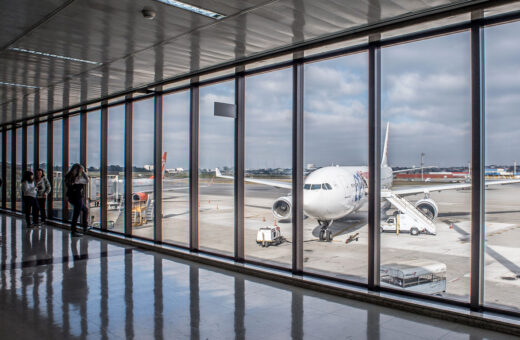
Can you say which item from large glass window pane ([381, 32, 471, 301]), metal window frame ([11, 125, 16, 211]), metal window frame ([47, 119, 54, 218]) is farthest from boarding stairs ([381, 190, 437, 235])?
metal window frame ([11, 125, 16, 211])

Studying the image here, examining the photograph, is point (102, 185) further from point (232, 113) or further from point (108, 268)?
point (232, 113)

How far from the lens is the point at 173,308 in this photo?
3.52 metres

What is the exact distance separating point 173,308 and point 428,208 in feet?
28.1

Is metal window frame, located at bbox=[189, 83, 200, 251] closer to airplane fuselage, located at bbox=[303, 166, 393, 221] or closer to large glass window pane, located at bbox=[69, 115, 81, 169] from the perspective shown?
airplane fuselage, located at bbox=[303, 166, 393, 221]

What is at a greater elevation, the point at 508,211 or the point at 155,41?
the point at 155,41

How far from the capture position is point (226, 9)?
328 centimetres

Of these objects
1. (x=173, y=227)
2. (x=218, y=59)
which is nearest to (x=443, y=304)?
(x=218, y=59)

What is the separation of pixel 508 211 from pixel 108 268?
63.6ft

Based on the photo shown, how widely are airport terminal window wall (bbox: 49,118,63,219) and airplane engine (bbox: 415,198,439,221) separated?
936 cm

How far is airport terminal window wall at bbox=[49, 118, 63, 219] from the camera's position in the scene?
9515 mm

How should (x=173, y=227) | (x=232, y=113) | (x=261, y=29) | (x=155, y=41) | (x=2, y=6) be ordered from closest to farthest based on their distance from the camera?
(x=2, y=6) < (x=261, y=29) < (x=155, y=41) < (x=232, y=113) < (x=173, y=227)

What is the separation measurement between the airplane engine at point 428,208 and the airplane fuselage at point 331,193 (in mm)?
1555

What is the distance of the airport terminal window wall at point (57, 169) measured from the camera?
9.51 m

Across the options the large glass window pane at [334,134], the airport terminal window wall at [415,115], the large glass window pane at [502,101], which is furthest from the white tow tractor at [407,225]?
the large glass window pane at [502,101]
